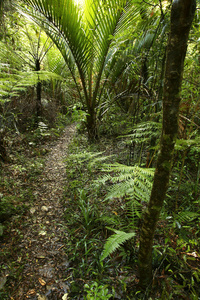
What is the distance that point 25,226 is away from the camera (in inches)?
74.9

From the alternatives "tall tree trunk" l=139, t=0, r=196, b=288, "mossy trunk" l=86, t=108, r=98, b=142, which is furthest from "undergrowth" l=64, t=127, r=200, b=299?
"mossy trunk" l=86, t=108, r=98, b=142

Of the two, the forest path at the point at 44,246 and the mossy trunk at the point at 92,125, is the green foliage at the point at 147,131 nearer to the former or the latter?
the forest path at the point at 44,246

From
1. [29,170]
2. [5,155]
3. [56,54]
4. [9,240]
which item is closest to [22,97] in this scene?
[56,54]

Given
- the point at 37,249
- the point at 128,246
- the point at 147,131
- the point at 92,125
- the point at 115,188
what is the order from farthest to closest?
the point at 92,125
the point at 147,131
the point at 37,249
the point at 128,246
the point at 115,188

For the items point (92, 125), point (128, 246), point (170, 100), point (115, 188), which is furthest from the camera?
point (92, 125)

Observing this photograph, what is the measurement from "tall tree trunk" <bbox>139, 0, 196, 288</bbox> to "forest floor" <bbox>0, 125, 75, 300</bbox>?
945 mm

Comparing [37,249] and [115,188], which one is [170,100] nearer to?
[115,188]

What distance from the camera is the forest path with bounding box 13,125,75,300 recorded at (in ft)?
4.47

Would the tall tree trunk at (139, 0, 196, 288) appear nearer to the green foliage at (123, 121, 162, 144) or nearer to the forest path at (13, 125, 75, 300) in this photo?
the green foliage at (123, 121, 162, 144)

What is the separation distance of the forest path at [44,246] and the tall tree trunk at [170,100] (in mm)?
929

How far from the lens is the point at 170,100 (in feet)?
2.44

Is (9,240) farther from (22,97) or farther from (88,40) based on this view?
(22,97)

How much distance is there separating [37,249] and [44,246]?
0.24ft

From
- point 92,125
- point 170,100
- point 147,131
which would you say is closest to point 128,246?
point 147,131
